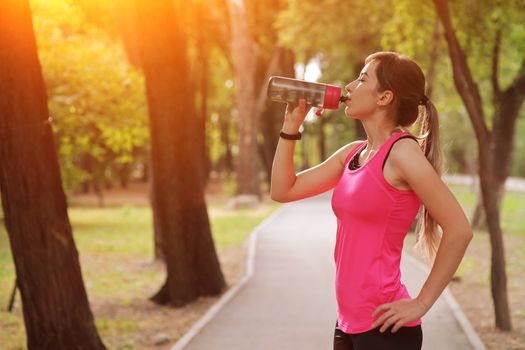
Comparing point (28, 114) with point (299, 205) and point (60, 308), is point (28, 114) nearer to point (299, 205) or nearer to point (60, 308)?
point (60, 308)

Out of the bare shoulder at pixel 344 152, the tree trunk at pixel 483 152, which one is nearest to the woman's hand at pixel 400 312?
the bare shoulder at pixel 344 152

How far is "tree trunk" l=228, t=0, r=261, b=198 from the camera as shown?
28906mm

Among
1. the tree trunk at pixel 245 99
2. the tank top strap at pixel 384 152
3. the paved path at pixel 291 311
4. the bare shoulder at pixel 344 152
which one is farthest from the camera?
the tree trunk at pixel 245 99

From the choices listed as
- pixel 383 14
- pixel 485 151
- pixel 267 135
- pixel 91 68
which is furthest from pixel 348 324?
pixel 267 135

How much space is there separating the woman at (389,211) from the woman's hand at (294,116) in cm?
1

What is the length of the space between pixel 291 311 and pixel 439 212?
257 inches

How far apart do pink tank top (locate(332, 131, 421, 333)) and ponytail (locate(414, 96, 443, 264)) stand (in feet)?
0.42

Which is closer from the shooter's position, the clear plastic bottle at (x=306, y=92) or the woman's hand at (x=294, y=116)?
the clear plastic bottle at (x=306, y=92)

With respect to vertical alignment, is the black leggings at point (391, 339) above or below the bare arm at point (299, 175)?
below

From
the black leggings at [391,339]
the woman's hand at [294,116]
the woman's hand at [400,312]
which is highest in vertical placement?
the woman's hand at [294,116]

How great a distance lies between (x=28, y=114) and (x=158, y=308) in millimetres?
4895

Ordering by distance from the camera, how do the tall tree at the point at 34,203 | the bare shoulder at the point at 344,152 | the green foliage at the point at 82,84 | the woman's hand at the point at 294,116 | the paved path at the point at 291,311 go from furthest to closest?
1. the green foliage at the point at 82,84
2. the paved path at the point at 291,311
3. the tall tree at the point at 34,203
4. the bare shoulder at the point at 344,152
5. the woman's hand at the point at 294,116

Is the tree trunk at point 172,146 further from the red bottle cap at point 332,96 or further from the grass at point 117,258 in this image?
the red bottle cap at point 332,96

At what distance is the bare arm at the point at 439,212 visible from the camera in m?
2.70
